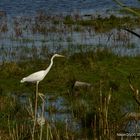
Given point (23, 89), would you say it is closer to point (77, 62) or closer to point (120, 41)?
point (77, 62)

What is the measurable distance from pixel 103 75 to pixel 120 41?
5.91 metres

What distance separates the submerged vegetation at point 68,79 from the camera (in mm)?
8815

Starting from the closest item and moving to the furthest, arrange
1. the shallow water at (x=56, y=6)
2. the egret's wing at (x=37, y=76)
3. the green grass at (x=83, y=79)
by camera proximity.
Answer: the green grass at (x=83, y=79) → the egret's wing at (x=37, y=76) → the shallow water at (x=56, y=6)

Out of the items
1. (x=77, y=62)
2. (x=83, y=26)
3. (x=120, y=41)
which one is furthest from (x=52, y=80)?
(x=83, y=26)

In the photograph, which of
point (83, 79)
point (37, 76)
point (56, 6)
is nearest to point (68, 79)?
point (83, 79)

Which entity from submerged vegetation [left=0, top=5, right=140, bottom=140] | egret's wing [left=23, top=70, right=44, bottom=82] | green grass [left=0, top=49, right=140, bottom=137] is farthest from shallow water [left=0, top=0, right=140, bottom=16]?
egret's wing [left=23, top=70, right=44, bottom=82]

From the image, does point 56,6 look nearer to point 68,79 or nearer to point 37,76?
point 68,79

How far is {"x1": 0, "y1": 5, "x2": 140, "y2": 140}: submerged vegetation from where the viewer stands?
881cm

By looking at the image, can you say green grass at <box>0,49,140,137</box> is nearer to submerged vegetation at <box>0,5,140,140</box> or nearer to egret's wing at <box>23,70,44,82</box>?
submerged vegetation at <box>0,5,140,140</box>

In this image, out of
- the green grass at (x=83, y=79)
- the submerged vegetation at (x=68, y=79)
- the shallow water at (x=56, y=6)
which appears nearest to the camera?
the submerged vegetation at (x=68, y=79)

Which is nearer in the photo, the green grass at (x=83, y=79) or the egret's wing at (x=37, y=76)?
the green grass at (x=83, y=79)

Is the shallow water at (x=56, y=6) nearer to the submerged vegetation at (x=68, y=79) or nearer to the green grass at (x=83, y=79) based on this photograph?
the submerged vegetation at (x=68, y=79)

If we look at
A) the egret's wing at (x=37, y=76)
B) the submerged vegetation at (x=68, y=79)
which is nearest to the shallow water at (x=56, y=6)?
the submerged vegetation at (x=68, y=79)

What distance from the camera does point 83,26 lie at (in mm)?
24953
